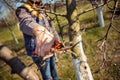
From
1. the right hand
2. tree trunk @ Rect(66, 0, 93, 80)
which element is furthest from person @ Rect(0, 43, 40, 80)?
tree trunk @ Rect(66, 0, 93, 80)

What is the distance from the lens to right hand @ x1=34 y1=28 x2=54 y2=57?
1.76m

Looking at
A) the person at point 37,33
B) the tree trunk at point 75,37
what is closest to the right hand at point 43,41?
the person at point 37,33

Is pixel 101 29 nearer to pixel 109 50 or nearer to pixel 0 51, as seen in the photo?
pixel 109 50

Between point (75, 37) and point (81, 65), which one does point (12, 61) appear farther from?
point (81, 65)

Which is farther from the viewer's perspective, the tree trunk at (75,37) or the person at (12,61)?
the tree trunk at (75,37)

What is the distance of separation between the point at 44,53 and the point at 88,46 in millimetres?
7101

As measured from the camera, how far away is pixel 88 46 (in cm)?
919

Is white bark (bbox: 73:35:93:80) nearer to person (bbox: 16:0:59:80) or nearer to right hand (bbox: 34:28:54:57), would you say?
person (bbox: 16:0:59:80)

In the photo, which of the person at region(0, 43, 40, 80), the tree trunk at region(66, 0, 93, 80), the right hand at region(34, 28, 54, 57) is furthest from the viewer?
the tree trunk at region(66, 0, 93, 80)

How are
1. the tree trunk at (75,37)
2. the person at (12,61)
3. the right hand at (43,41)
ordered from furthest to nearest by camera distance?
the tree trunk at (75,37) → the right hand at (43,41) → the person at (12,61)

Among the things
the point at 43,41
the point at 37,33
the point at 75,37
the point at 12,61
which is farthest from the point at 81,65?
the point at 12,61

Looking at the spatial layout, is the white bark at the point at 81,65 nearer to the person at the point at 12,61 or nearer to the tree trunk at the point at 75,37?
the tree trunk at the point at 75,37

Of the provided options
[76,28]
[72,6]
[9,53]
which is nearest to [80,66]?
[76,28]

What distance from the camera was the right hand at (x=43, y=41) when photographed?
1.76 m
